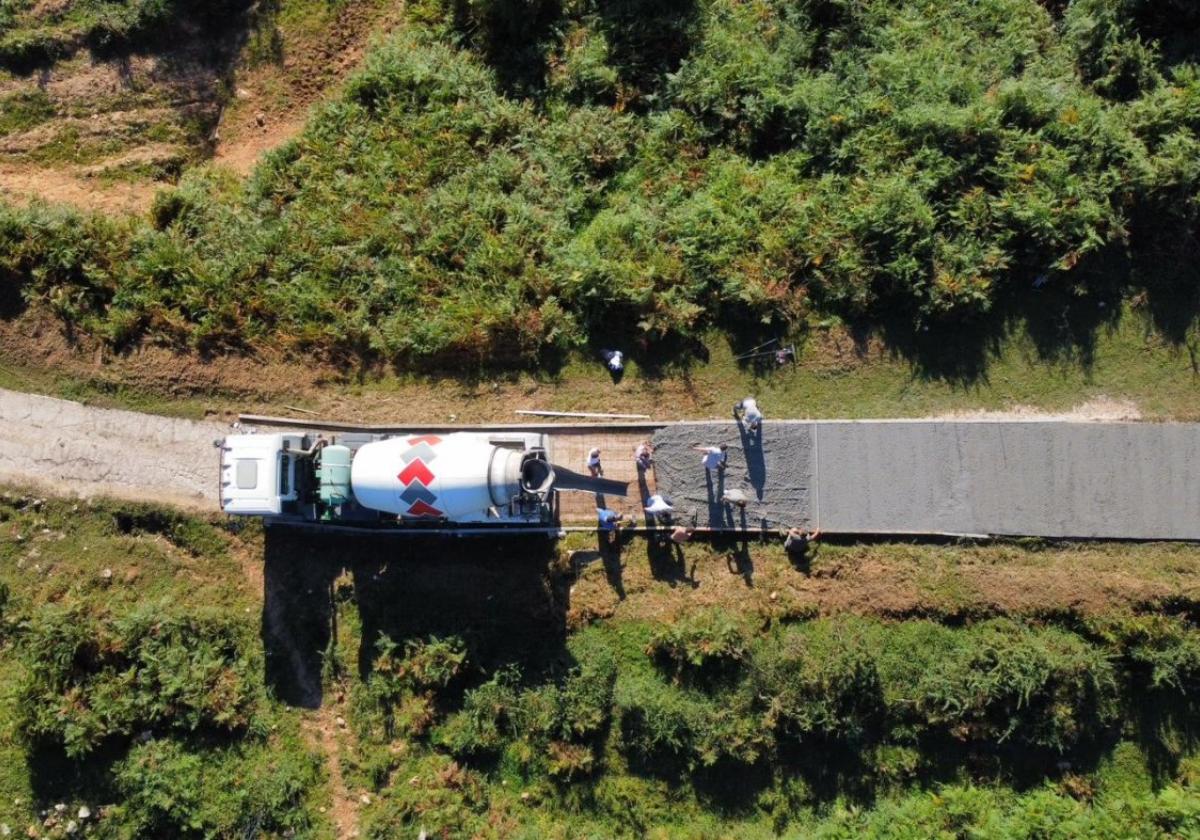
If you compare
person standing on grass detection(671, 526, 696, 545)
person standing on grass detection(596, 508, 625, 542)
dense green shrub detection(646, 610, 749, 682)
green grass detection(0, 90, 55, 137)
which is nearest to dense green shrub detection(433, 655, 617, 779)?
dense green shrub detection(646, 610, 749, 682)

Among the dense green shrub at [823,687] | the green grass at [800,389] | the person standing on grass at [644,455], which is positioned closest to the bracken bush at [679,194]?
the green grass at [800,389]

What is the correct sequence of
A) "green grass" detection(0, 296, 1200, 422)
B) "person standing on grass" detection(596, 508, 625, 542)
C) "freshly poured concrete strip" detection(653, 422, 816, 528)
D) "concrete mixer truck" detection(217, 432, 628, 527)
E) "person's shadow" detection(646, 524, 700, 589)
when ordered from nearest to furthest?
1. "concrete mixer truck" detection(217, 432, 628, 527)
2. "person standing on grass" detection(596, 508, 625, 542)
3. "freshly poured concrete strip" detection(653, 422, 816, 528)
4. "person's shadow" detection(646, 524, 700, 589)
5. "green grass" detection(0, 296, 1200, 422)

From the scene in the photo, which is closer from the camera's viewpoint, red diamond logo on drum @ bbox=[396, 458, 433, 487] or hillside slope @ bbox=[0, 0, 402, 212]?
red diamond logo on drum @ bbox=[396, 458, 433, 487]

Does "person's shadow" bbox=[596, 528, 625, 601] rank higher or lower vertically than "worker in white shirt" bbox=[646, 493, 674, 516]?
lower

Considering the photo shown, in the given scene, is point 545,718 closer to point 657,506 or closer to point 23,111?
point 657,506

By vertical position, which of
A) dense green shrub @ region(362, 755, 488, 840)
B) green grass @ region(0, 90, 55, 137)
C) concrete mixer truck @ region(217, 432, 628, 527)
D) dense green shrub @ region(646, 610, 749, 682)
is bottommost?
dense green shrub @ region(362, 755, 488, 840)

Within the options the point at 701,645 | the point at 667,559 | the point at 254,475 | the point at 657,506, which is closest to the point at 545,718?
the point at 701,645

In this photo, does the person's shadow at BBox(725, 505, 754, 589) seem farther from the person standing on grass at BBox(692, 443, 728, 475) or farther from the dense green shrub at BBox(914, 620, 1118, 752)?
the dense green shrub at BBox(914, 620, 1118, 752)
